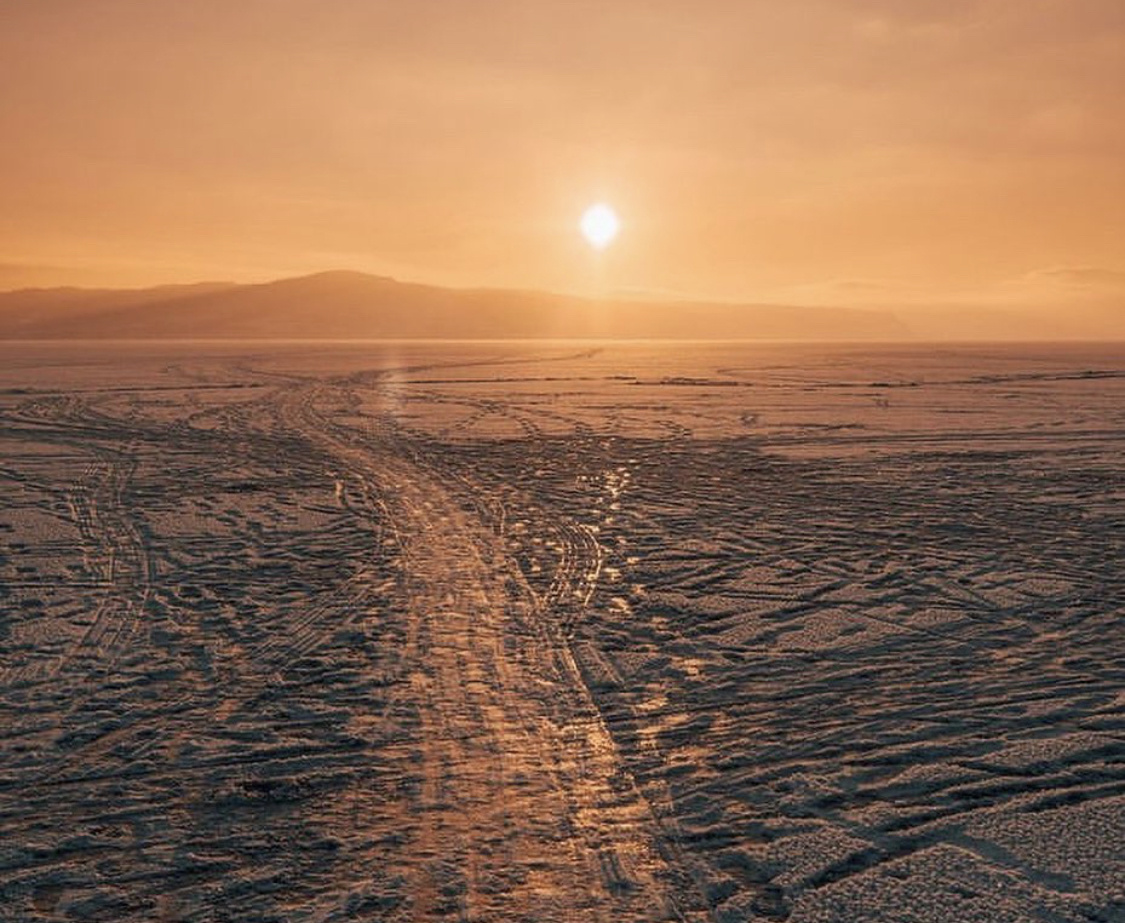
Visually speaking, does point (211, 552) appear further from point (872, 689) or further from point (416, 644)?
point (872, 689)

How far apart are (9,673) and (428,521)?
517cm

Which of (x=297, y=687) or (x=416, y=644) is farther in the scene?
(x=416, y=644)

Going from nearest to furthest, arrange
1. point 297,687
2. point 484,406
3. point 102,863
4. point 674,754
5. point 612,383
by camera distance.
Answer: point 102,863 < point 674,754 < point 297,687 < point 484,406 < point 612,383

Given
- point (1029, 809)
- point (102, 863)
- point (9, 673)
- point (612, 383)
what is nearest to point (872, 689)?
point (1029, 809)

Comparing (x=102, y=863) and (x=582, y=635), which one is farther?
(x=582, y=635)

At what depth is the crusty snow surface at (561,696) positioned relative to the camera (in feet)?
12.5

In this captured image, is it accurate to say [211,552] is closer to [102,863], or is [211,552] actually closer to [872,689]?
[102,863]

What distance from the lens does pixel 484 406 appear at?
25.6m

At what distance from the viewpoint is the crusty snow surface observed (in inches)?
150

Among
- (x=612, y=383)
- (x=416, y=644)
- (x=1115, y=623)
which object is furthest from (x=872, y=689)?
(x=612, y=383)

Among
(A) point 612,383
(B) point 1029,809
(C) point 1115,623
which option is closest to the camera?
(B) point 1029,809

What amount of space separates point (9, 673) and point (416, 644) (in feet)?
8.24

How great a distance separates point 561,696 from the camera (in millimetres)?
5695

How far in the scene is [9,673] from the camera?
6031mm
